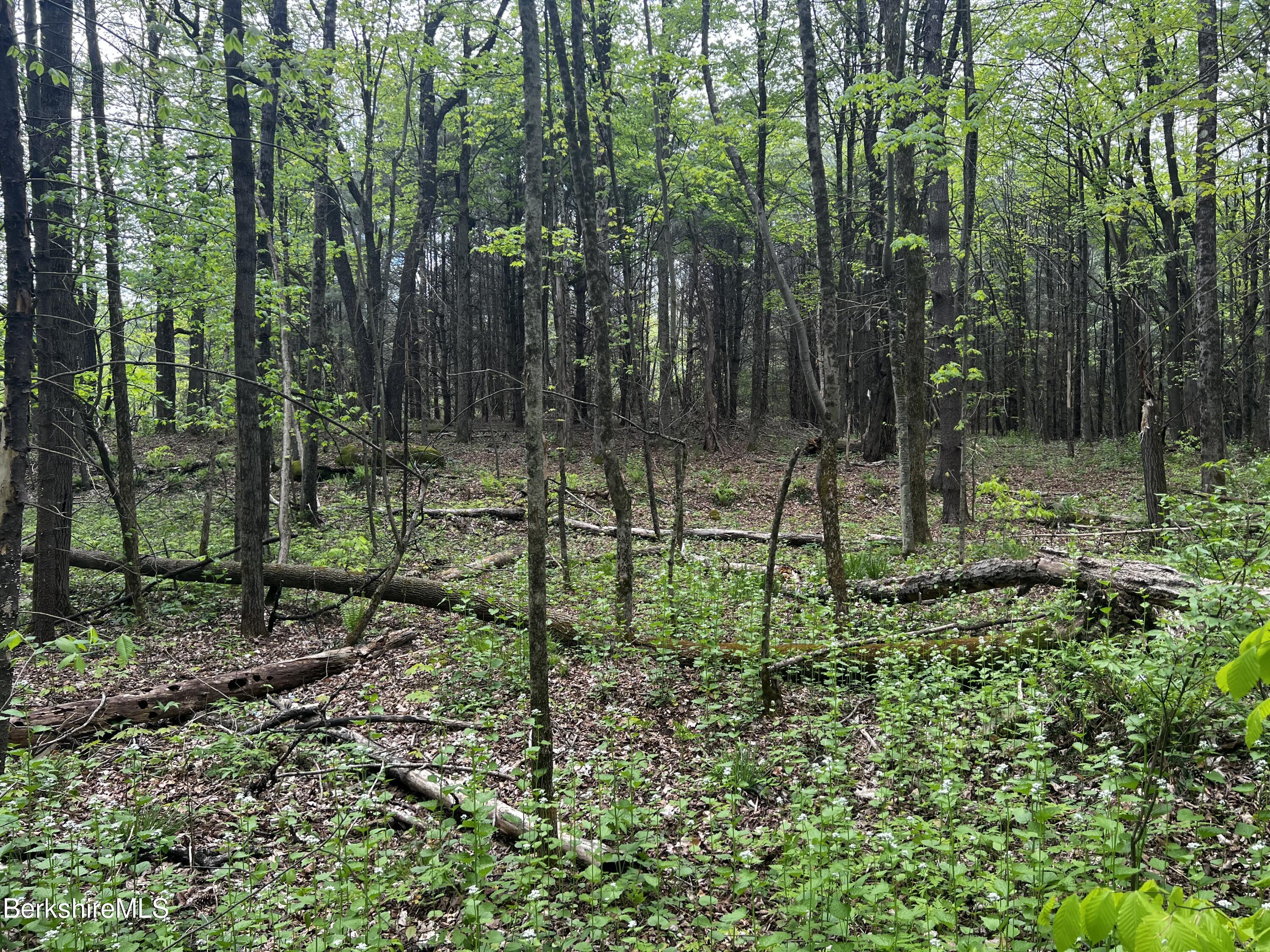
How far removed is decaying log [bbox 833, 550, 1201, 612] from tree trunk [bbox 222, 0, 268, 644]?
21.3 ft

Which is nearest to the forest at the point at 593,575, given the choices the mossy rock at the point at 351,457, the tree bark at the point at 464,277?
the mossy rock at the point at 351,457

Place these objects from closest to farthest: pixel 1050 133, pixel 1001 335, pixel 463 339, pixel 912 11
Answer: pixel 912 11
pixel 1050 133
pixel 463 339
pixel 1001 335

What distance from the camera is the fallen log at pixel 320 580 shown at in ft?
25.7

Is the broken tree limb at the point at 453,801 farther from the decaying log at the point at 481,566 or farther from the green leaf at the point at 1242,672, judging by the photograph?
the decaying log at the point at 481,566

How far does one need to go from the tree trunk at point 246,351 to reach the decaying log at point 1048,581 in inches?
255

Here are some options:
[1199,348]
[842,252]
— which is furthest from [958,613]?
[842,252]

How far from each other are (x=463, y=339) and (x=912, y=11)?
70.9ft

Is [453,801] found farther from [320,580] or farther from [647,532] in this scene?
[647,532]

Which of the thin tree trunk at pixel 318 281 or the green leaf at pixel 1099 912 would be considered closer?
the green leaf at pixel 1099 912

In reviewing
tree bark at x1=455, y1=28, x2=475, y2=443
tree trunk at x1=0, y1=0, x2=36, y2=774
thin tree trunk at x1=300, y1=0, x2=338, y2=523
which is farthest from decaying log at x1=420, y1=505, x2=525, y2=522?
tree trunk at x1=0, y1=0, x2=36, y2=774

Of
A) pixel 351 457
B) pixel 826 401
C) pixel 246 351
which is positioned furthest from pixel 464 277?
pixel 826 401

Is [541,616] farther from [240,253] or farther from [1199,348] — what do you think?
[1199,348]

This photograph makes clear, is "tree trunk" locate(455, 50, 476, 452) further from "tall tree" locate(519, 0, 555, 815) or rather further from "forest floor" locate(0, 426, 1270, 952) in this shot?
"tall tree" locate(519, 0, 555, 815)

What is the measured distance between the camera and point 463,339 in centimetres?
3038
